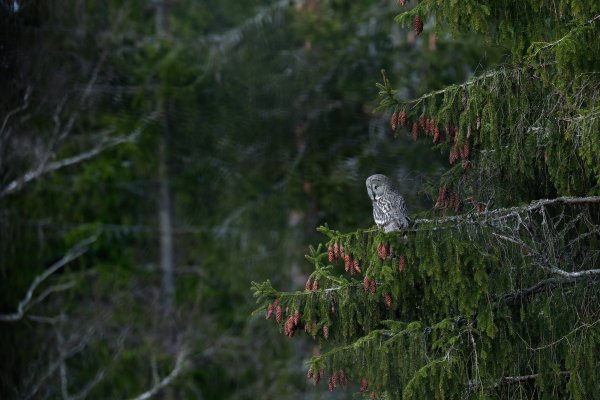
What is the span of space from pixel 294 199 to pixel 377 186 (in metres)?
9.86

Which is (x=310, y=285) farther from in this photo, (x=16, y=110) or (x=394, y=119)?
(x=16, y=110)

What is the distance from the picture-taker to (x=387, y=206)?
8648 mm

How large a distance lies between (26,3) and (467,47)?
269 inches

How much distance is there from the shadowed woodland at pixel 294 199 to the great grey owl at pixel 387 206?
0.57 feet

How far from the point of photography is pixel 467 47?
18.9m

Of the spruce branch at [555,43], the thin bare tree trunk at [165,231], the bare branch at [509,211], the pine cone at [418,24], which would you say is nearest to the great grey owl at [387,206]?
the bare branch at [509,211]

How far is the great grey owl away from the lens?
8.12 meters

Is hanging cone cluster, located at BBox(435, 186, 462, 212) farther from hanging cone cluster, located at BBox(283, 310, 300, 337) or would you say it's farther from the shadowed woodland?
→ hanging cone cluster, located at BBox(283, 310, 300, 337)

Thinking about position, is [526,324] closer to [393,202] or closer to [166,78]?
[393,202]

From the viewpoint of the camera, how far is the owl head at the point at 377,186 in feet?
30.2

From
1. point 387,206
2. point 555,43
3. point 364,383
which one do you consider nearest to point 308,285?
point 364,383

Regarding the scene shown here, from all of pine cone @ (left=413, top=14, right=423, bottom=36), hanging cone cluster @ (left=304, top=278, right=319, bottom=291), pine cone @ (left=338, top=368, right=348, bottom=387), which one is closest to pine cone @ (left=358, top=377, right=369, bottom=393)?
pine cone @ (left=338, top=368, right=348, bottom=387)

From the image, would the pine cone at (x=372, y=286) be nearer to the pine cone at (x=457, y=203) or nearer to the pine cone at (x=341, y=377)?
the pine cone at (x=341, y=377)

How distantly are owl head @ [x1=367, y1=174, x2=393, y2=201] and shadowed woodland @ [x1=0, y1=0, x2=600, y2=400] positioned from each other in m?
0.22
